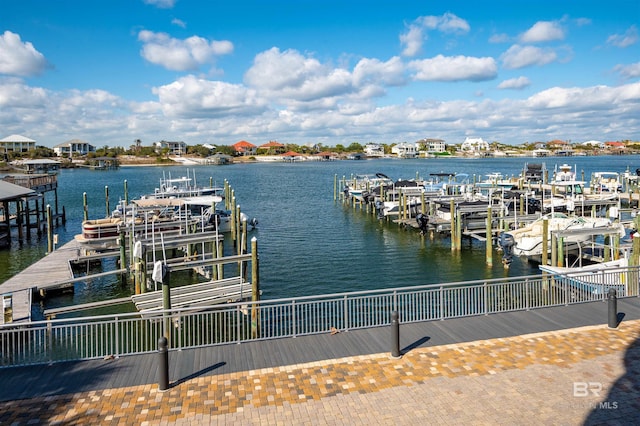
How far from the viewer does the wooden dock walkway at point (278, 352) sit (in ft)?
35.8

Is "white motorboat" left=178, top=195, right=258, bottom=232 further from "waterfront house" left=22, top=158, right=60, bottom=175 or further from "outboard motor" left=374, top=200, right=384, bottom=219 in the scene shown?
"waterfront house" left=22, top=158, right=60, bottom=175

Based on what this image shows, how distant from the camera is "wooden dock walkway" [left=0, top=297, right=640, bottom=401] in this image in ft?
35.8

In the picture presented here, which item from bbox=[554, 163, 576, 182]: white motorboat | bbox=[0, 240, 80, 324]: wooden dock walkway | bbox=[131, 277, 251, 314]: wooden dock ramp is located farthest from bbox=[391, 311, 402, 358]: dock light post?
bbox=[554, 163, 576, 182]: white motorboat

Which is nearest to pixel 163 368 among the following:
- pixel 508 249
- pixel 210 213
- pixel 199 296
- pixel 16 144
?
pixel 199 296

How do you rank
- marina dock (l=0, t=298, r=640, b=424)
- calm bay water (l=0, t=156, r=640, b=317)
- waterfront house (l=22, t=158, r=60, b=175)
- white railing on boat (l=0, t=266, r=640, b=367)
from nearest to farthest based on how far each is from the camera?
marina dock (l=0, t=298, r=640, b=424)
white railing on boat (l=0, t=266, r=640, b=367)
calm bay water (l=0, t=156, r=640, b=317)
waterfront house (l=22, t=158, r=60, b=175)

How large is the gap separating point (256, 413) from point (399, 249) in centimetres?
2855

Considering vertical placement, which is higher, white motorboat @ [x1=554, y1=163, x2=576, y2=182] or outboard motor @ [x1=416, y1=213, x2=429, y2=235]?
white motorboat @ [x1=554, y1=163, x2=576, y2=182]

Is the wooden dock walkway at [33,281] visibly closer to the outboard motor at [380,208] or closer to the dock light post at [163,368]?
the dock light post at [163,368]

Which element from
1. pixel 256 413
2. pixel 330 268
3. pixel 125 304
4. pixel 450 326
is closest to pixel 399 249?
pixel 330 268

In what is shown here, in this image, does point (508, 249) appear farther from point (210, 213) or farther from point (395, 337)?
point (210, 213)

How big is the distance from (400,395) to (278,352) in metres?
3.53

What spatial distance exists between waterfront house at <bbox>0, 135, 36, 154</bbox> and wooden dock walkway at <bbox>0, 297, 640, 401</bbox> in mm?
206268

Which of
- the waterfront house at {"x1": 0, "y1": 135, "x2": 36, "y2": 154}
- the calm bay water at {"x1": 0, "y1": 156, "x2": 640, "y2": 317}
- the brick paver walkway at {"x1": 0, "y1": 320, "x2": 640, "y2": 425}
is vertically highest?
the waterfront house at {"x1": 0, "y1": 135, "x2": 36, "y2": 154}

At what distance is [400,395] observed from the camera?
10.3 metres
